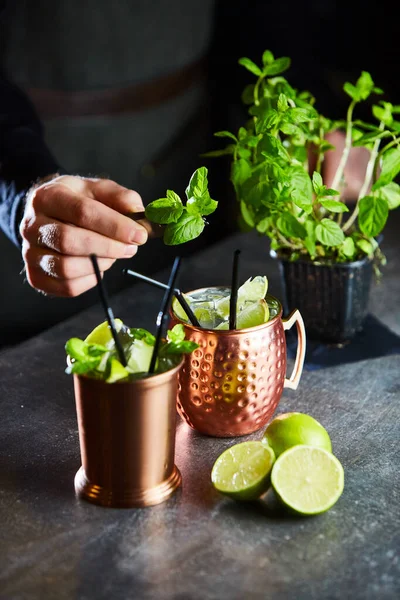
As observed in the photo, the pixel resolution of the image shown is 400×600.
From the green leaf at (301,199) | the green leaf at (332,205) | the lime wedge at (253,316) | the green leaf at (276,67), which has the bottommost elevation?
the lime wedge at (253,316)

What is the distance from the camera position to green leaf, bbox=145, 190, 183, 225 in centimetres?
111

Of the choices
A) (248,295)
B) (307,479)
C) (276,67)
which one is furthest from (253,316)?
(276,67)

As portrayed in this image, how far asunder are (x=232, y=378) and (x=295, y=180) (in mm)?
364

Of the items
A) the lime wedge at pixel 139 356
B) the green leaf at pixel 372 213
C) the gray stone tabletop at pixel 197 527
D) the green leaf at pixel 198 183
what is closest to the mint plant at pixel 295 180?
the green leaf at pixel 372 213

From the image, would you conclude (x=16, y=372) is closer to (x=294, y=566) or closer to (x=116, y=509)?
(x=116, y=509)

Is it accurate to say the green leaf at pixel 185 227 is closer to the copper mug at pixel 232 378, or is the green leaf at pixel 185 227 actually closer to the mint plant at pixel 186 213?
the mint plant at pixel 186 213

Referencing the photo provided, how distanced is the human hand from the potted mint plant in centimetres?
21

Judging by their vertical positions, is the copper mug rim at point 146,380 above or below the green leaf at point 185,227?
below

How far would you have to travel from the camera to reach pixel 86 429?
0.98 meters

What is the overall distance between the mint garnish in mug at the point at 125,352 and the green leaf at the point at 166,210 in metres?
0.18

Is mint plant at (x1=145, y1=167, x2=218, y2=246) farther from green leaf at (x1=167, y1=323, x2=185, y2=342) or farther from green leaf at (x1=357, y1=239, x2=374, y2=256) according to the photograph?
green leaf at (x1=357, y1=239, x2=374, y2=256)

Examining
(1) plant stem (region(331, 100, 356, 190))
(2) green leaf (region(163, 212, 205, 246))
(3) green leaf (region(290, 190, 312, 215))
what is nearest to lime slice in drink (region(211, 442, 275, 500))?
(2) green leaf (region(163, 212, 205, 246))

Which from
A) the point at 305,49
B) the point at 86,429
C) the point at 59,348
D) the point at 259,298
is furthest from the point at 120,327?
the point at 305,49

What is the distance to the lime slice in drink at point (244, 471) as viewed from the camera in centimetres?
99
